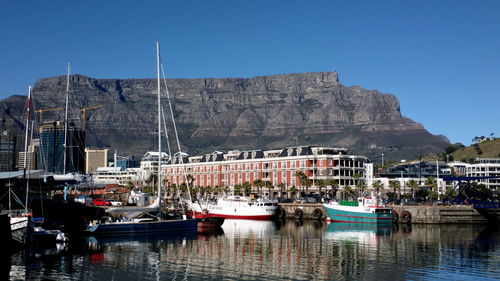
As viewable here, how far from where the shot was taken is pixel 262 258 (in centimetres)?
5866

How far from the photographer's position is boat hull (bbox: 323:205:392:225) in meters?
110

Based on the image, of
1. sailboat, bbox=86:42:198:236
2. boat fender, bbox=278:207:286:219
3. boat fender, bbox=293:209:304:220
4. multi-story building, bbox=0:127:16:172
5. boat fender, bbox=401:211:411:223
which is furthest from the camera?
multi-story building, bbox=0:127:16:172

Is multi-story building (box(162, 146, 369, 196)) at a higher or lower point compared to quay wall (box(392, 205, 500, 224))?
higher

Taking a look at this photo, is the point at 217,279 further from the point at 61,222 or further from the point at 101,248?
the point at 61,222

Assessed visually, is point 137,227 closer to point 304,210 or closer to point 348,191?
point 304,210

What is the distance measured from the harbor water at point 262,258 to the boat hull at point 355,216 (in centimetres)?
2553

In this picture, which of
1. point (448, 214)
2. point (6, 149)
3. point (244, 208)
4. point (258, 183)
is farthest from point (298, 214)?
point (6, 149)

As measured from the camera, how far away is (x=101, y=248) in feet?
216

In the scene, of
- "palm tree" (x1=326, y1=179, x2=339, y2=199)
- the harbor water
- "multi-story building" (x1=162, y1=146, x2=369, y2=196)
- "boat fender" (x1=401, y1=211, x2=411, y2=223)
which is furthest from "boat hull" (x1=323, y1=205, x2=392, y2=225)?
"multi-story building" (x1=162, y1=146, x2=369, y2=196)

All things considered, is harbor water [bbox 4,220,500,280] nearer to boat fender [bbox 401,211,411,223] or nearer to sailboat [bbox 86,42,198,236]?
sailboat [bbox 86,42,198,236]

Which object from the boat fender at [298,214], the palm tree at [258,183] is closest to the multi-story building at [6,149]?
the palm tree at [258,183]

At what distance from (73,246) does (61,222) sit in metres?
21.7

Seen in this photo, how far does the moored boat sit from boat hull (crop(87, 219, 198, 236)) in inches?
1738

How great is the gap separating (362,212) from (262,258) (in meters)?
57.8
